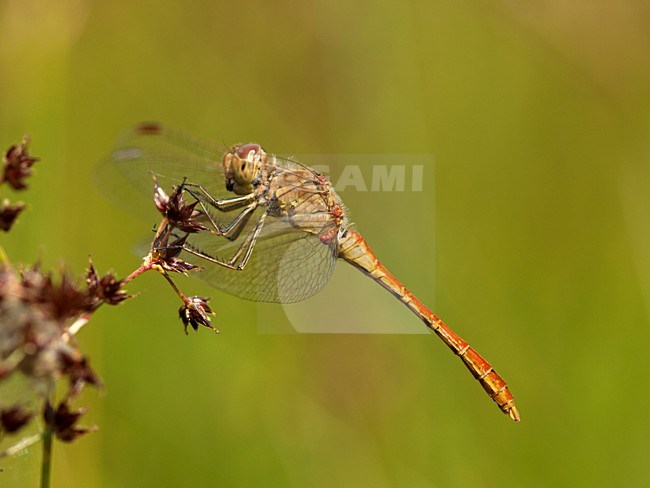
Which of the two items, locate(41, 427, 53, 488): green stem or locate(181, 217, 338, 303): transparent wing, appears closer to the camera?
locate(41, 427, 53, 488): green stem

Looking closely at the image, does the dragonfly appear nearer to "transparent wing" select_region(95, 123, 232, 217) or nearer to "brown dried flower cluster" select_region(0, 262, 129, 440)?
"transparent wing" select_region(95, 123, 232, 217)

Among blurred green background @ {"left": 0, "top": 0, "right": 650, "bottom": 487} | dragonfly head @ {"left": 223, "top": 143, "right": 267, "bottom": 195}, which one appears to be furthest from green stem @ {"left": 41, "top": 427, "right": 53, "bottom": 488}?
blurred green background @ {"left": 0, "top": 0, "right": 650, "bottom": 487}

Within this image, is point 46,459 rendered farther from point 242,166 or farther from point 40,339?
point 242,166

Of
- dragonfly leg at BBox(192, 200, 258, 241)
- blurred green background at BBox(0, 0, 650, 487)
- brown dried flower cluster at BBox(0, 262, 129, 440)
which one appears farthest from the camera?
blurred green background at BBox(0, 0, 650, 487)

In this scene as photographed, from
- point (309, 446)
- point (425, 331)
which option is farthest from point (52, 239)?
point (425, 331)

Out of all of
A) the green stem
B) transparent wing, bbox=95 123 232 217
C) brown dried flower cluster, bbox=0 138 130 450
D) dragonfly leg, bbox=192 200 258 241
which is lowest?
the green stem

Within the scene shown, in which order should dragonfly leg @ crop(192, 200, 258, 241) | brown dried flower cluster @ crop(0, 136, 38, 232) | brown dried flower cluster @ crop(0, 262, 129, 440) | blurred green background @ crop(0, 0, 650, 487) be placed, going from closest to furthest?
1. brown dried flower cluster @ crop(0, 262, 129, 440)
2. brown dried flower cluster @ crop(0, 136, 38, 232)
3. dragonfly leg @ crop(192, 200, 258, 241)
4. blurred green background @ crop(0, 0, 650, 487)

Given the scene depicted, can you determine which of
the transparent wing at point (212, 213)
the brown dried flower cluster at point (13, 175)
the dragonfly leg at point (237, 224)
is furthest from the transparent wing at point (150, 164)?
the brown dried flower cluster at point (13, 175)
